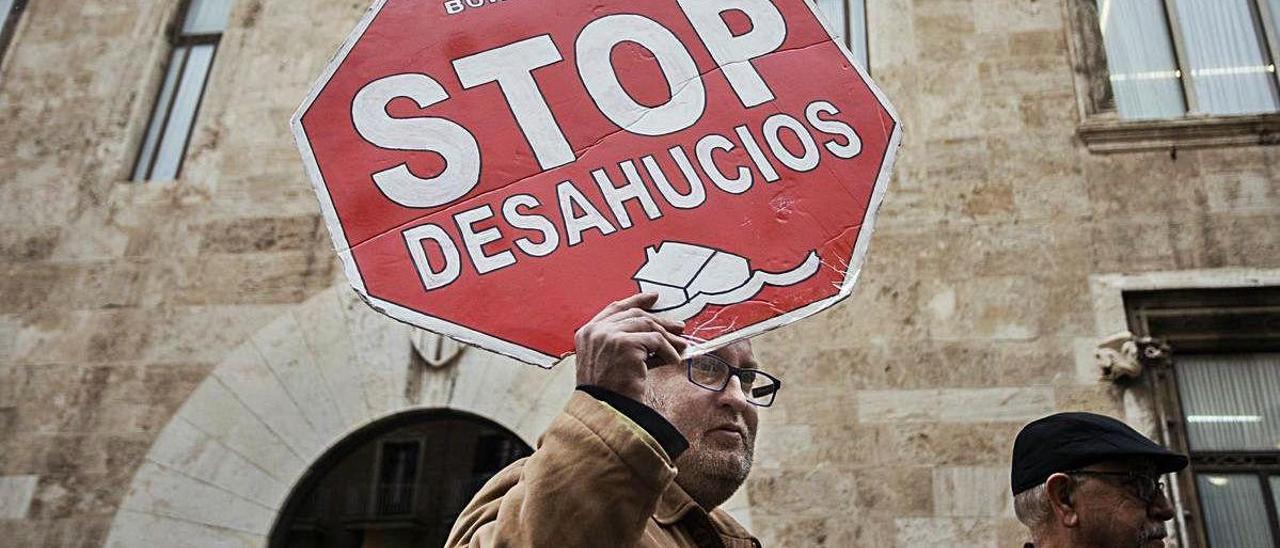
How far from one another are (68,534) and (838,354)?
464cm

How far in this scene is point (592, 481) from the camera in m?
1.32

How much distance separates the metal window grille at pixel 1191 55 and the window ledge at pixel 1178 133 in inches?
9.5

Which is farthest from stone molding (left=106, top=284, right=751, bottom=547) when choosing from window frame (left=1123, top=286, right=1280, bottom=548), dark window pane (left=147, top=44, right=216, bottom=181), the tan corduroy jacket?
the tan corduroy jacket

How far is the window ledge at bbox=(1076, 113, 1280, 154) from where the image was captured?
5312mm

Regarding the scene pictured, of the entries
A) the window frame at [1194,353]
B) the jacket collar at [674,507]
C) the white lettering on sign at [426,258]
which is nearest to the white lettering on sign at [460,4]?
the white lettering on sign at [426,258]

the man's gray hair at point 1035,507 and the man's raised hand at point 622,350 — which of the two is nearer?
the man's raised hand at point 622,350

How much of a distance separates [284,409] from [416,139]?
417 centimetres

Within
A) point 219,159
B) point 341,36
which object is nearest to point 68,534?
point 219,159

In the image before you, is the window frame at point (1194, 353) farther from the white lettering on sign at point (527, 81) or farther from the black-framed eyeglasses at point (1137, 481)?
the white lettering on sign at point (527, 81)

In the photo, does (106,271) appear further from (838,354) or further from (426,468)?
(838,354)

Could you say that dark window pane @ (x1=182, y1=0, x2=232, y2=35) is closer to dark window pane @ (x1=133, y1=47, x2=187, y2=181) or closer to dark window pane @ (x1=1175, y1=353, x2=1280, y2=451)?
dark window pane @ (x1=133, y1=47, x2=187, y2=181)

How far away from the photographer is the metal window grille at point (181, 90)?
639 cm

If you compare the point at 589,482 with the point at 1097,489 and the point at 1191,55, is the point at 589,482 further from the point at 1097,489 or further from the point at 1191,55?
the point at 1191,55

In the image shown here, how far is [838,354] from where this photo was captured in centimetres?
520
